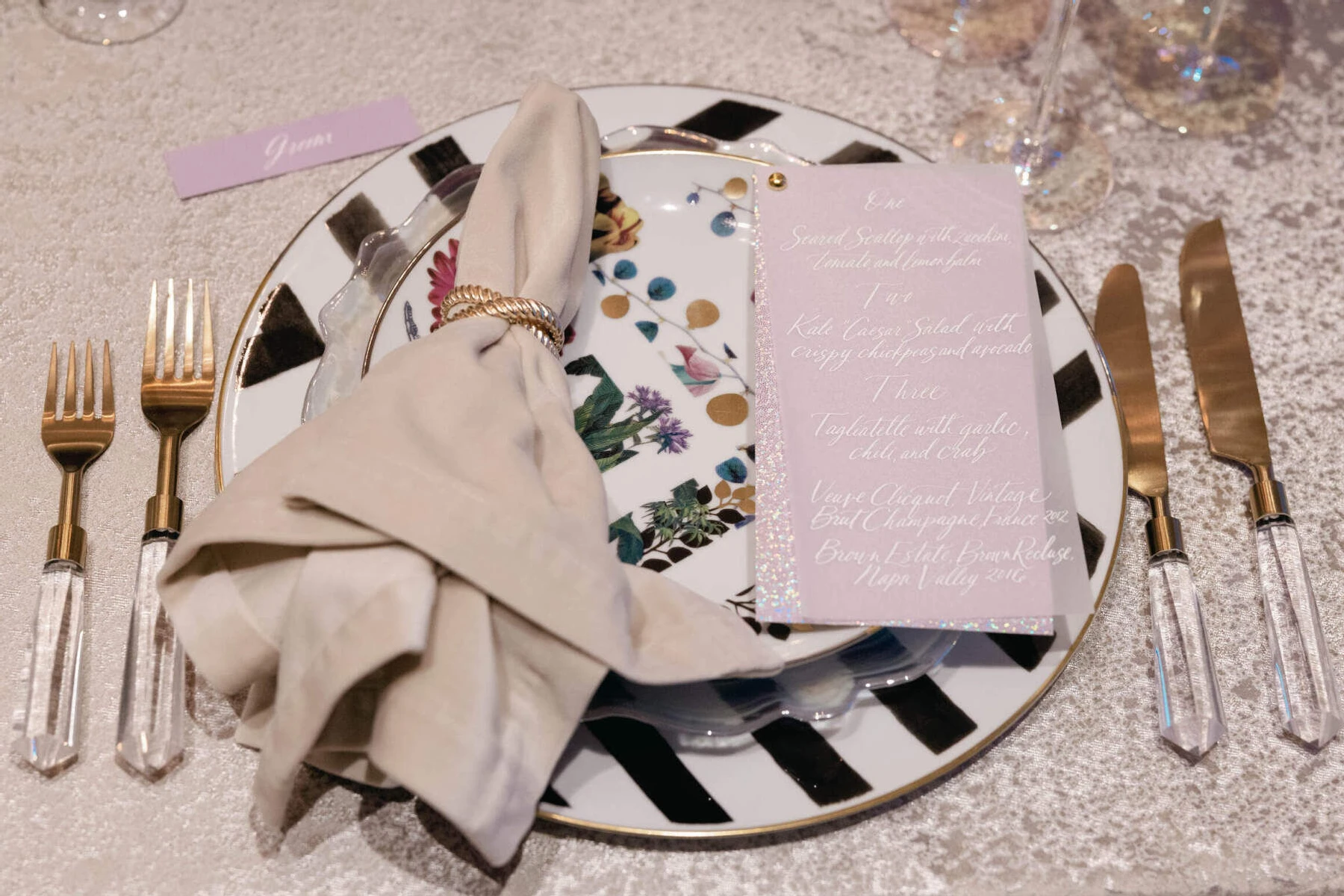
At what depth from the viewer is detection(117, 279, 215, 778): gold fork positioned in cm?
43

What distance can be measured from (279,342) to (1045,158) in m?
0.46

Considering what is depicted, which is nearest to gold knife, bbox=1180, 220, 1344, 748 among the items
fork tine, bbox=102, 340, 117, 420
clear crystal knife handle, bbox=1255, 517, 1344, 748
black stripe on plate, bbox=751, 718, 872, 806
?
clear crystal knife handle, bbox=1255, 517, 1344, 748

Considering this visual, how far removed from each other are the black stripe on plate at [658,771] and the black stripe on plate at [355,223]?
277mm

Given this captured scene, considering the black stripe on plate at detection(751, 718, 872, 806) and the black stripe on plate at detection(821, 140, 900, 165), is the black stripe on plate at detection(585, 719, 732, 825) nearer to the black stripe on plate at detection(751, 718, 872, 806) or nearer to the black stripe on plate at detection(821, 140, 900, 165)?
the black stripe on plate at detection(751, 718, 872, 806)

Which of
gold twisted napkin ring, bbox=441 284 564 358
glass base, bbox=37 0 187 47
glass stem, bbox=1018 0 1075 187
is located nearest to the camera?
gold twisted napkin ring, bbox=441 284 564 358

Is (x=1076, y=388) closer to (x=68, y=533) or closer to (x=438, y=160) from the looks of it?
(x=438, y=160)

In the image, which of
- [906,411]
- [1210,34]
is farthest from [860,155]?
[1210,34]

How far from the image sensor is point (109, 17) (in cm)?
68

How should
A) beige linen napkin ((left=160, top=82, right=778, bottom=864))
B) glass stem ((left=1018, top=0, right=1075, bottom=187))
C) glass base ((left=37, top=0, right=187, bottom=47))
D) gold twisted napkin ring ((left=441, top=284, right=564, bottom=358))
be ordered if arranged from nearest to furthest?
beige linen napkin ((left=160, top=82, right=778, bottom=864)) < gold twisted napkin ring ((left=441, top=284, right=564, bottom=358)) < glass stem ((left=1018, top=0, right=1075, bottom=187)) < glass base ((left=37, top=0, right=187, bottom=47))

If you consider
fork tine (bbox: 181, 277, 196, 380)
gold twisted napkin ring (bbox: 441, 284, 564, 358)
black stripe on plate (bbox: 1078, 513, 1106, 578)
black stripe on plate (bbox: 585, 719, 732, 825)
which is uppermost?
gold twisted napkin ring (bbox: 441, 284, 564, 358)

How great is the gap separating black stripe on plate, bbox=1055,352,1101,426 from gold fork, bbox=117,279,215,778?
41 centimetres

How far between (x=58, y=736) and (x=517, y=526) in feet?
0.74

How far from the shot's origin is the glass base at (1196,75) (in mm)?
674

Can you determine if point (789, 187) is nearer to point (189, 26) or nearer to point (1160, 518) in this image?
point (1160, 518)
